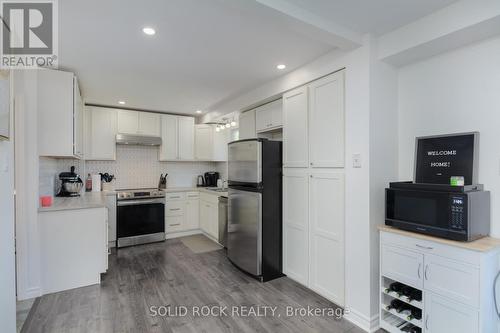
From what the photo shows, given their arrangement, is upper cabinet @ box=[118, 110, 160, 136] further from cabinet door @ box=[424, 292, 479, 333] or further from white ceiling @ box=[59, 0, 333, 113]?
cabinet door @ box=[424, 292, 479, 333]

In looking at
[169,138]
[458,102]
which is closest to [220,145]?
[169,138]

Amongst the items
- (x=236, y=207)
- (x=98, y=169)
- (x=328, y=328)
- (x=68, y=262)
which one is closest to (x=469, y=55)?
(x=328, y=328)

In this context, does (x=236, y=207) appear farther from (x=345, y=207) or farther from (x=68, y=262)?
(x=68, y=262)

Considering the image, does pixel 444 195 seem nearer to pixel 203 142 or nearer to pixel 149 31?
pixel 149 31

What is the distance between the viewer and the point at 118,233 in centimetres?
423

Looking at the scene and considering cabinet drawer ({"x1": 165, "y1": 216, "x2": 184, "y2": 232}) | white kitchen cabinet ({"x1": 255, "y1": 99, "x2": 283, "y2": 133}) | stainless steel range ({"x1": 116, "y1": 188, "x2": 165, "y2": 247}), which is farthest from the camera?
cabinet drawer ({"x1": 165, "y1": 216, "x2": 184, "y2": 232})

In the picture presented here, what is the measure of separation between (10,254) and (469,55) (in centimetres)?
359

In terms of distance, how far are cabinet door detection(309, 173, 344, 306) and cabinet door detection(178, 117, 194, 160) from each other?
3.20 m

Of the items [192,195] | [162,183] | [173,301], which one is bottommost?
[173,301]

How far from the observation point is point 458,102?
2.02 meters

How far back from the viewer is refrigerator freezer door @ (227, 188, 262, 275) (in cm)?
305

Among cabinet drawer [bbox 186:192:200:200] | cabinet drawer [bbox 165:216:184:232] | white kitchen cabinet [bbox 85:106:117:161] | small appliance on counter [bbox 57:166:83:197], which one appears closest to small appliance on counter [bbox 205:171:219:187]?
cabinet drawer [bbox 186:192:200:200]

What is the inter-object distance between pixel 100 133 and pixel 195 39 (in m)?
3.15

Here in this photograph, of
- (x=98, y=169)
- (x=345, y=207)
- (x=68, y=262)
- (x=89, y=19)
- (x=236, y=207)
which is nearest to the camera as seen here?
(x=89, y=19)
